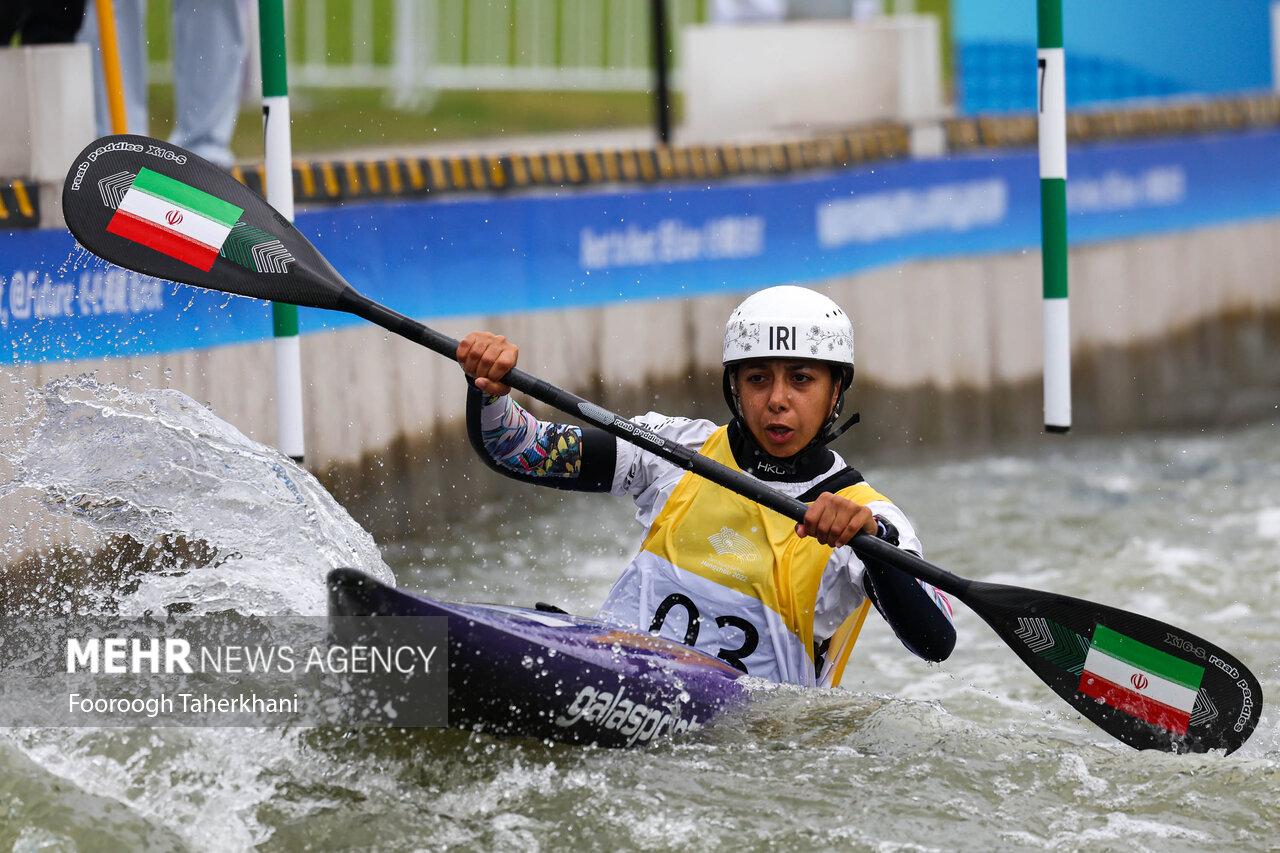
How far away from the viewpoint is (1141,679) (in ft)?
13.8

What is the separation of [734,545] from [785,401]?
37 cm

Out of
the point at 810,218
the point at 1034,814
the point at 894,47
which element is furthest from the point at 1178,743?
the point at 894,47

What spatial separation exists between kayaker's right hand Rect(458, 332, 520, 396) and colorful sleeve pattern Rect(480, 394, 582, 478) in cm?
8

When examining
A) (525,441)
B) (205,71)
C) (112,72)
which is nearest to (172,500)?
(525,441)

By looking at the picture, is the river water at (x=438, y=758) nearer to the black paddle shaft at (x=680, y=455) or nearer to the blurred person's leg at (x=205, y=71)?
the black paddle shaft at (x=680, y=455)

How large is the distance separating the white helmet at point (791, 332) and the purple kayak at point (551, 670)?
2.31 ft

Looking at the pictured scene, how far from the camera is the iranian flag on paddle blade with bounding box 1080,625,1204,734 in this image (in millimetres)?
4188

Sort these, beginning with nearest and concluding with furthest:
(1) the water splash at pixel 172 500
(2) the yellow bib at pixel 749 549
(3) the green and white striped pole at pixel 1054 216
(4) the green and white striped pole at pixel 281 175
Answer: (2) the yellow bib at pixel 749 549 → (1) the water splash at pixel 172 500 → (4) the green and white striped pole at pixel 281 175 → (3) the green and white striped pole at pixel 1054 216

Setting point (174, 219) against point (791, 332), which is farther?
point (174, 219)

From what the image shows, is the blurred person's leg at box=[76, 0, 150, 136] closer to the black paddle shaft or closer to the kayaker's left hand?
the black paddle shaft

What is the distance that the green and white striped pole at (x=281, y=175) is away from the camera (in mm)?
4965

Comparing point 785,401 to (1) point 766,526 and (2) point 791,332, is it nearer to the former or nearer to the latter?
(2) point 791,332

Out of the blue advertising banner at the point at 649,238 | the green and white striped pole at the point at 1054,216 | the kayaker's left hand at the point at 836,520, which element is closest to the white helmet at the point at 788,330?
the kayaker's left hand at the point at 836,520

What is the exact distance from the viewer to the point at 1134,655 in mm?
4215
